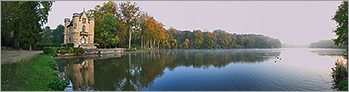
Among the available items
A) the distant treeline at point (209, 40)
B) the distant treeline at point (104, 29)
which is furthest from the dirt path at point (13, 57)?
the distant treeline at point (209, 40)

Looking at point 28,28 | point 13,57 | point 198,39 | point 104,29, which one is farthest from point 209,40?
point 13,57

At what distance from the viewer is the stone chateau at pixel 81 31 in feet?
135

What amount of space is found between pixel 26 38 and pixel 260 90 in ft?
95.9

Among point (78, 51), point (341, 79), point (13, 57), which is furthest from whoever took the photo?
point (78, 51)

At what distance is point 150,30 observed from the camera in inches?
2074

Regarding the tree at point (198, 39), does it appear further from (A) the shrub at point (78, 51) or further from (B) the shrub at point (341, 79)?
(B) the shrub at point (341, 79)

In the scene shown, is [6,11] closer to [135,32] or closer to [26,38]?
[26,38]

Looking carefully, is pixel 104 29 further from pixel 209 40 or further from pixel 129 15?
pixel 209 40

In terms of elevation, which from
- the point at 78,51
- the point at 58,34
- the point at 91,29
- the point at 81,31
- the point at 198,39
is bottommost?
the point at 78,51

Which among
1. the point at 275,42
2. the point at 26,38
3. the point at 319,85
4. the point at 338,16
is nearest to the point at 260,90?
the point at 319,85

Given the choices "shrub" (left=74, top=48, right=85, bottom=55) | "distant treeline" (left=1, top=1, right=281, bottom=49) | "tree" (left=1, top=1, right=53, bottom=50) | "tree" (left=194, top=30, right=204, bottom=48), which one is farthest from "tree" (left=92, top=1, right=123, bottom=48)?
"tree" (left=194, top=30, right=204, bottom=48)

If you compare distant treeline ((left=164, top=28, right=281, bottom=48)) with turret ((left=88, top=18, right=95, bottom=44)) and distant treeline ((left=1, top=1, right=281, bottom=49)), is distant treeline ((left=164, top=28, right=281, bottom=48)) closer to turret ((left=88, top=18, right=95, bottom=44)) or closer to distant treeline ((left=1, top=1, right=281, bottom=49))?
distant treeline ((left=1, top=1, right=281, bottom=49))

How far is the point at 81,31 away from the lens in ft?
138

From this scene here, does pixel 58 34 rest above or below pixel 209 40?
above
